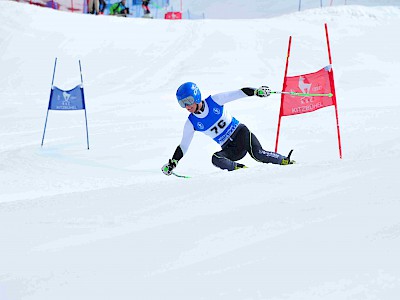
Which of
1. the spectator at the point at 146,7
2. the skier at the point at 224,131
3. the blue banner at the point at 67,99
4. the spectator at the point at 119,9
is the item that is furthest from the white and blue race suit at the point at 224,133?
the spectator at the point at 146,7

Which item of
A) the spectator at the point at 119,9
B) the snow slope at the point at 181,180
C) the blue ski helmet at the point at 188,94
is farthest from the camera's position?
the spectator at the point at 119,9

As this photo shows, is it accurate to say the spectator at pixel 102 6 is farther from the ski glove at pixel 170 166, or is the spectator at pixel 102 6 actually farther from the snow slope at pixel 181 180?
the ski glove at pixel 170 166

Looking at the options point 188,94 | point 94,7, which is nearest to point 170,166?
point 188,94

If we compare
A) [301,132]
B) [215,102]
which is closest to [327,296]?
[215,102]

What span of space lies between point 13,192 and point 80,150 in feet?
7.85

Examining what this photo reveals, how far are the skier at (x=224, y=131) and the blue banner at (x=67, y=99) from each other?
3306mm

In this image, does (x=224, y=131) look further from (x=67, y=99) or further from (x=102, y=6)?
(x=102, y=6)

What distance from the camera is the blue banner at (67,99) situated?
336 inches

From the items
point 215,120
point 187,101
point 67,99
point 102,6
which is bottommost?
point 67,99

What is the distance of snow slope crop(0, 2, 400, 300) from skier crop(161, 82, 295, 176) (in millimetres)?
776

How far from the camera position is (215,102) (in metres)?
5.70

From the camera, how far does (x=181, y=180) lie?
362 centimetres

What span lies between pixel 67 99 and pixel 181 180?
5.44 meters

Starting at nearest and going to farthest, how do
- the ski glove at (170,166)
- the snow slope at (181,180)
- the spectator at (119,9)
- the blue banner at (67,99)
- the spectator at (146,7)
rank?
the snow slope at (181,180)
the ski glove at (170,166)
the blue banner at (67,99)
the spectator at (119,9)
the spectator at (146,7)
